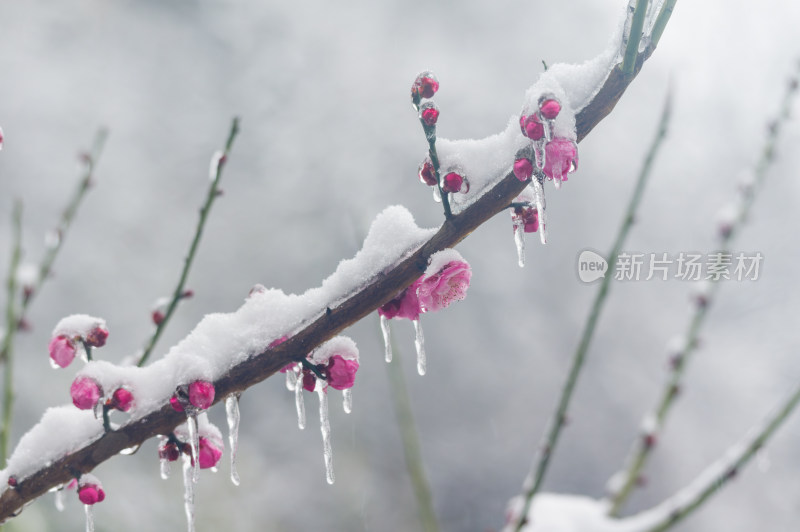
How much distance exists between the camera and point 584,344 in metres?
1.75

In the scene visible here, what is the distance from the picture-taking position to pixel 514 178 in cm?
104

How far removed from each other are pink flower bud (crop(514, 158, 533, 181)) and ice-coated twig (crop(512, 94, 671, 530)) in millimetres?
833

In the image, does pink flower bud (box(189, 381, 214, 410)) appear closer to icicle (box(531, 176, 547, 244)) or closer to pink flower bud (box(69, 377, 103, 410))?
pink flower bud (box(69, 377, 103, 410))

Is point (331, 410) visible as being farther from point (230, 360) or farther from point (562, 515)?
point (230, 360)

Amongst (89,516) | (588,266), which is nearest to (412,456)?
(89,516)

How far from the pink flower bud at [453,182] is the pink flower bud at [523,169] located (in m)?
0.10

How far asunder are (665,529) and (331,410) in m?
5.93

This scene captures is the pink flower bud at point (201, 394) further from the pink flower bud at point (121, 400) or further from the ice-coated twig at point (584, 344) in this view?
the ice-coated twig at point (584, 344)

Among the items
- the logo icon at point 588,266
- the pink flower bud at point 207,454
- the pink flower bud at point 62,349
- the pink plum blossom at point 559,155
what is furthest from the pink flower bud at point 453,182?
the logo icon at point 588,266

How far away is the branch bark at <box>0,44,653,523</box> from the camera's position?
40.1 inches

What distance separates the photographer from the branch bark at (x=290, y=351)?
40.1 inches

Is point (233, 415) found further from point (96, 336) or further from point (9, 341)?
point (9, 341)

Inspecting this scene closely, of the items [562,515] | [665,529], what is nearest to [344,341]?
[665,529]

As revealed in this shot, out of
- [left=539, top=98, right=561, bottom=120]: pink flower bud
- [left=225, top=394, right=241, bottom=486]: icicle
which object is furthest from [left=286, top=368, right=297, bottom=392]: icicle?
[left=539, top=98, right=561, bottom=120]: pink flower bud
